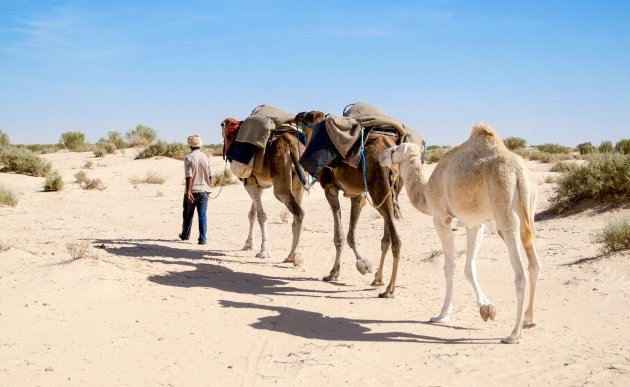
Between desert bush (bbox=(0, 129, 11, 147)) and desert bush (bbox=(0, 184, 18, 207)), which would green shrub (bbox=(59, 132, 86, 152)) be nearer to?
desert bush (bbox=(0, 129, 11, 147))

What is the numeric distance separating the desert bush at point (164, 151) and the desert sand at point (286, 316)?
18.3 m

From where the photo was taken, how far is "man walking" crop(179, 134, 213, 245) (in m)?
10.7

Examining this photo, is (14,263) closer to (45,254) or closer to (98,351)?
(45,254)

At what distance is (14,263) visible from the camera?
24.2 ft

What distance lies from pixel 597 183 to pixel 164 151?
23977 mm

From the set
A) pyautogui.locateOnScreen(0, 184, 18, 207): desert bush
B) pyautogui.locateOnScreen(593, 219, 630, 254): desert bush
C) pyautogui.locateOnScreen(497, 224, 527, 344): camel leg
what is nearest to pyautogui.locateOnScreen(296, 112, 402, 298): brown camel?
pyautogui.locateOnScreen(497, 224, 527, 344): camel leg

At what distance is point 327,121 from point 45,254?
4.93 metres

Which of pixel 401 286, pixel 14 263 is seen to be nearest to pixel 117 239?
pixel 14 263

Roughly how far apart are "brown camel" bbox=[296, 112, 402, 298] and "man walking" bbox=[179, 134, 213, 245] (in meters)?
3.47

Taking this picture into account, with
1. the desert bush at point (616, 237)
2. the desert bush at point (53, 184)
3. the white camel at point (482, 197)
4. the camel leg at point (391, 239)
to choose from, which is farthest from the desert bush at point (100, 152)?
the desert bush at point (616, 237)

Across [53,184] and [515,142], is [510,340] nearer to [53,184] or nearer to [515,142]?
[53,184]

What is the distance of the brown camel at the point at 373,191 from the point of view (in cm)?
722

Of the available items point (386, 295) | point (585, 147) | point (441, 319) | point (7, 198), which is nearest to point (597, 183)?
point (386, 295)

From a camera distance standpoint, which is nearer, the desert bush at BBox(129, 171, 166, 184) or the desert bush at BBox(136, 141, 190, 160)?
the desert bush at BBox(129, 171, 166, 184)
